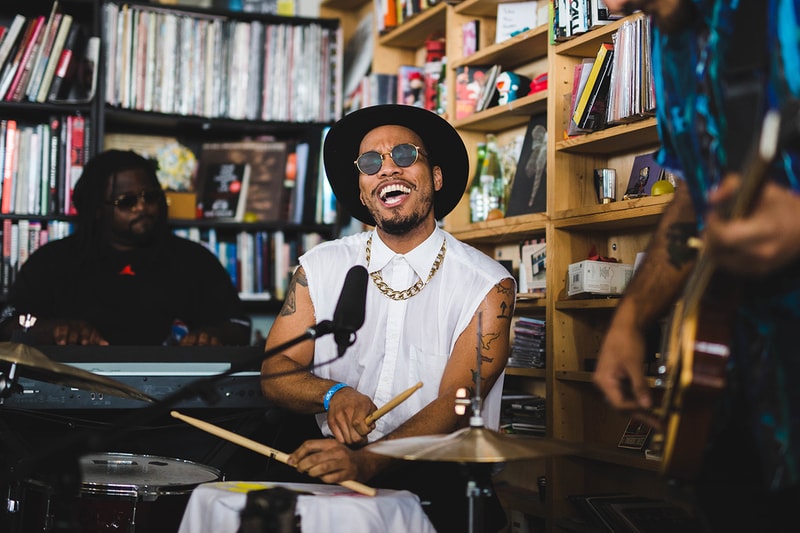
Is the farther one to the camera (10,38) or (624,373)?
(10,38)

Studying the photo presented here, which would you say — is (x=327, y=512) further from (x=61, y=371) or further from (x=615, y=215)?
(x=615, y=215)

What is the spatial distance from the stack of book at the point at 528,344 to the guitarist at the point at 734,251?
6.01 ft

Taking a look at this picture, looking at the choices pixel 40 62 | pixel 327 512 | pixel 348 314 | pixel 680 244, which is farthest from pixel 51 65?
pixel 680 244

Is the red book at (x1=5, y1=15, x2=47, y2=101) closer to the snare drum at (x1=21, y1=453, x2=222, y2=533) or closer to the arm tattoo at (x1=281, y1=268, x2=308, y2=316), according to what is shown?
the arm tattoo at (x1=281, y1=268, x2=308, y2=316)

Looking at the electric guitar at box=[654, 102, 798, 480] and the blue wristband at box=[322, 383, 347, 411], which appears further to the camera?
the blue wristband at box=[322, 383, 347, 411]

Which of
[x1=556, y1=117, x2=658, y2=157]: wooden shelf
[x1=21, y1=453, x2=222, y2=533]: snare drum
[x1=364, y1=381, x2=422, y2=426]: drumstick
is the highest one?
[x1=556, y1=117, x2=658, y2=157]: wooden shelf

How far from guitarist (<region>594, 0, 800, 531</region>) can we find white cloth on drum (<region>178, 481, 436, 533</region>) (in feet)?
1.72

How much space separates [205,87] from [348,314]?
9.68 ft

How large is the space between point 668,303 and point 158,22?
343 centimetres

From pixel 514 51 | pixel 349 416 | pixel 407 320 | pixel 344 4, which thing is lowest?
pixel 349 416

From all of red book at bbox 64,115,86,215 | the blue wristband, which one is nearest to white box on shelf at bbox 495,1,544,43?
the blue wristband

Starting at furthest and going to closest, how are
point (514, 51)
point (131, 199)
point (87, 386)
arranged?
point (131, 199) → point (514, 51) → point (87, 386)

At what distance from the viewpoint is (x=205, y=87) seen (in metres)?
4.30

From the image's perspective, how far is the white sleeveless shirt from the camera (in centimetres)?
240
